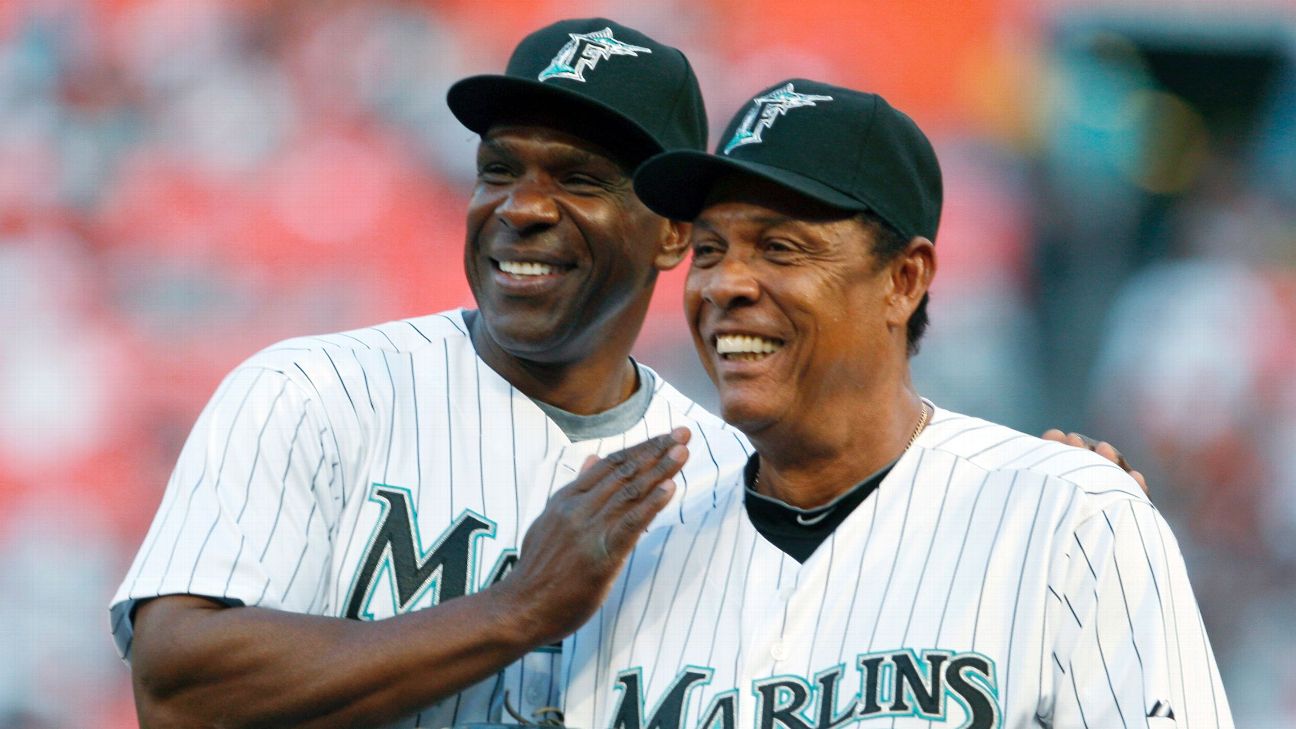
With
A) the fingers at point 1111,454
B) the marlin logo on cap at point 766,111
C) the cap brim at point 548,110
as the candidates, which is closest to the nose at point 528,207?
the cap brim at point 548,110

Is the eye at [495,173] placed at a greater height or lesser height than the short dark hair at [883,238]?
greater

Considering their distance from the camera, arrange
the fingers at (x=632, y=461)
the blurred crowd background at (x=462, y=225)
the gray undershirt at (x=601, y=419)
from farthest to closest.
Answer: the blurred crowd background at (x=462, y=225) < the gray undershirt at (x=601, y=419) < the fingers at (x=632, y=461)

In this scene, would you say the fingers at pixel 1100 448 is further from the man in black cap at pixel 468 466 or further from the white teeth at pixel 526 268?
the white teeth at pixel 526 268

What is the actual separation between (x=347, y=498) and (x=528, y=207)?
1.99ft

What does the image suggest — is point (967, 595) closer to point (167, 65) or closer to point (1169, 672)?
point (1169, 672)

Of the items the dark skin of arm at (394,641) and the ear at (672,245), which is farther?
the ear at (672,245)

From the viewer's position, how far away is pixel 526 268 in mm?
2842

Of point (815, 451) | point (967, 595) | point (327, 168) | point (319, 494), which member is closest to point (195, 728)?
point (319, 494)

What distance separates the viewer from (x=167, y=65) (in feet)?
18.5

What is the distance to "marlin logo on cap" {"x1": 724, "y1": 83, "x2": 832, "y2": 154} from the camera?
2.37 meters

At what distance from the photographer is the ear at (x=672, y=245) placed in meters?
3.05

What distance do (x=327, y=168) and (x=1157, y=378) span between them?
3.09m

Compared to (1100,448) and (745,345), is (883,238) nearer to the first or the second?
(745,345)

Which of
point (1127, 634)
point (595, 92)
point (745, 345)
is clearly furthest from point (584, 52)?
point (1127, 634)
